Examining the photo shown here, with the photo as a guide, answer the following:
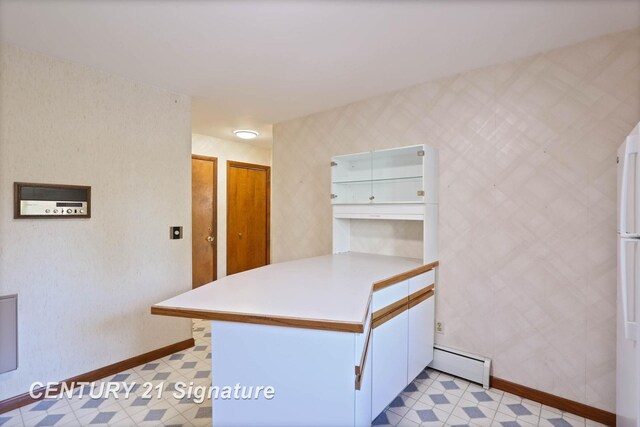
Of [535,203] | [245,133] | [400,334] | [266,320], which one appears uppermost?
[245,133]

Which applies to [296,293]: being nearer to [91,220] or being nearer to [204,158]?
[91,220]

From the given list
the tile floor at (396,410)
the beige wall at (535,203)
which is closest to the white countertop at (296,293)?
the beige wall at (535,203)

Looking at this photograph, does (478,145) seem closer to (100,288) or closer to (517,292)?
(517,292)

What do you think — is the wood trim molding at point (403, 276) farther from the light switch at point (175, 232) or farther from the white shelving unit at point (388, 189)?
the light switch at point (175, 232)

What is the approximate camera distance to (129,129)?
2.65 metres

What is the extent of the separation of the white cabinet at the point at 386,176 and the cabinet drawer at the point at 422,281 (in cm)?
56

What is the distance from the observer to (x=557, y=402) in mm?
2115

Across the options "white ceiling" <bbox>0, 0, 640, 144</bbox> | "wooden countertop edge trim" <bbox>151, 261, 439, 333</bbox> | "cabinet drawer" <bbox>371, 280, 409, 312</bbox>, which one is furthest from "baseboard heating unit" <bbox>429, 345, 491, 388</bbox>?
"white ceiling" <bbox>0, 0, 640, 144</bbox>

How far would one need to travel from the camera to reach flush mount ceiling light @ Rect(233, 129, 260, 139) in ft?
13.9

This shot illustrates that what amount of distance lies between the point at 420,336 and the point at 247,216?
11.5 ft

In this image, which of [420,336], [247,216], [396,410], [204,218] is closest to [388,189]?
[420,336]

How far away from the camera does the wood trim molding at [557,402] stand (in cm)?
195

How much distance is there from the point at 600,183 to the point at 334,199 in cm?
186

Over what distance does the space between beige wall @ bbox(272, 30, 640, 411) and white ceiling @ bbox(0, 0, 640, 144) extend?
0.21 m
